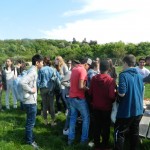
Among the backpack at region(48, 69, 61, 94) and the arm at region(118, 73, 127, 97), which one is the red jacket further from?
the backpack at region(48, 69, 61, 94)

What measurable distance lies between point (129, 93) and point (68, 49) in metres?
88.3

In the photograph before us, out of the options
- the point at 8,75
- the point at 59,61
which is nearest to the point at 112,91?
the point at 59,61

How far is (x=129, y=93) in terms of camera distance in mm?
5992

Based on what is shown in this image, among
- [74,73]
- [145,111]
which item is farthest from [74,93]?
[145,111]

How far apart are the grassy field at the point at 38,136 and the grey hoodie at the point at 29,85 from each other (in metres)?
1.15

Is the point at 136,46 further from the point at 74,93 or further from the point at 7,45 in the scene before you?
the point at 74,93

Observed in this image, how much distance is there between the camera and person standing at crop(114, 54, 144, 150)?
5.96m

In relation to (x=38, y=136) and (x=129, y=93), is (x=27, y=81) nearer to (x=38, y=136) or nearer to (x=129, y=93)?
(x=38, y=136)

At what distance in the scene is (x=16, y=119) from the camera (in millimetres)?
10062

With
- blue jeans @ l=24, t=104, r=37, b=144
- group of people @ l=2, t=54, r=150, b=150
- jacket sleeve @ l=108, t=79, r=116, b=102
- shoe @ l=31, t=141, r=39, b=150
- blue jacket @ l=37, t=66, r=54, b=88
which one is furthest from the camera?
blue jacket @ l=37, t=66, r=54, b=88

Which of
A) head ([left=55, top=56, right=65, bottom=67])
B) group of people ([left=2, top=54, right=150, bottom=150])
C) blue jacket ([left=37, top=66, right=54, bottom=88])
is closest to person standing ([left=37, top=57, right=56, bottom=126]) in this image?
blue jacket ([left=37, top=66, right=54, bottom=88])

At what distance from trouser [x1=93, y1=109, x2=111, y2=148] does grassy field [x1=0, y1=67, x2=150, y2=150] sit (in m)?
0.40

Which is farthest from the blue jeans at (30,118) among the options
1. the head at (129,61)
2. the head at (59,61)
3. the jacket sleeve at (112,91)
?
the head at (59,61)

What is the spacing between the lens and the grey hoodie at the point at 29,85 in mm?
6996
